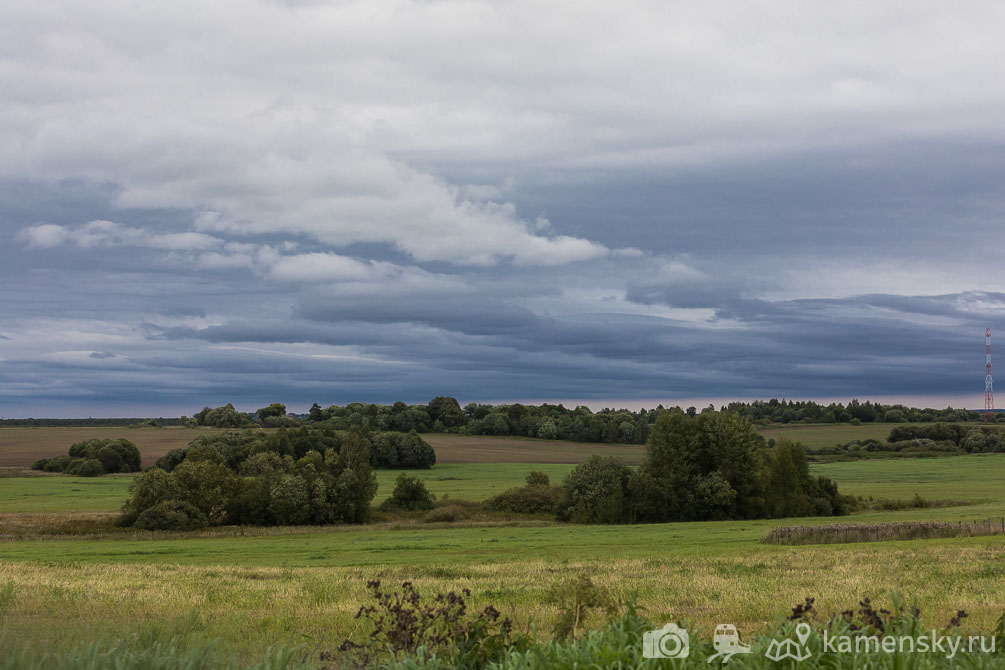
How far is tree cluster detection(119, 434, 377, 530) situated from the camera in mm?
72375

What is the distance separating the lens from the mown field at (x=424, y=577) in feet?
46.4

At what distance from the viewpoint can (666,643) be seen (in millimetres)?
8734

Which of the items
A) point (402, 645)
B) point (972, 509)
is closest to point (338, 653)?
point (402, 645)

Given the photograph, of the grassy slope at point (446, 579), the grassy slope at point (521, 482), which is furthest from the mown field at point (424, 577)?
the grassy slope at point (521, 482)

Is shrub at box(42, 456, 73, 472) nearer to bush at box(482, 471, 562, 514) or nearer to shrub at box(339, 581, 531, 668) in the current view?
bush at box(482, 471, 562, 514)

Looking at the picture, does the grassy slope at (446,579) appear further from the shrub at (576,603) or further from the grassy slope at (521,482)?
the grassy slope at (521,482)

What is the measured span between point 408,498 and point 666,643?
271 ft

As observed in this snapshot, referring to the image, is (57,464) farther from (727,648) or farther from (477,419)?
(727,648)

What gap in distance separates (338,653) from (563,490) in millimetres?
→ 75862

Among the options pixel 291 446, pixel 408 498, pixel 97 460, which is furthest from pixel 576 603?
pixel 97 460

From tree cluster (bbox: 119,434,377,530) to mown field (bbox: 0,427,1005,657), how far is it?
445 centimetres

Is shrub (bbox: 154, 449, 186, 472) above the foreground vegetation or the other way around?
the other way around

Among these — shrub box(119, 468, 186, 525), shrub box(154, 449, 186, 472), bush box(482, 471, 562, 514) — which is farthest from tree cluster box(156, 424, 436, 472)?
shrub box(119, 468, 186, 525)

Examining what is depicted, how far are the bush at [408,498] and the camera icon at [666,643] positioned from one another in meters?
81.4
